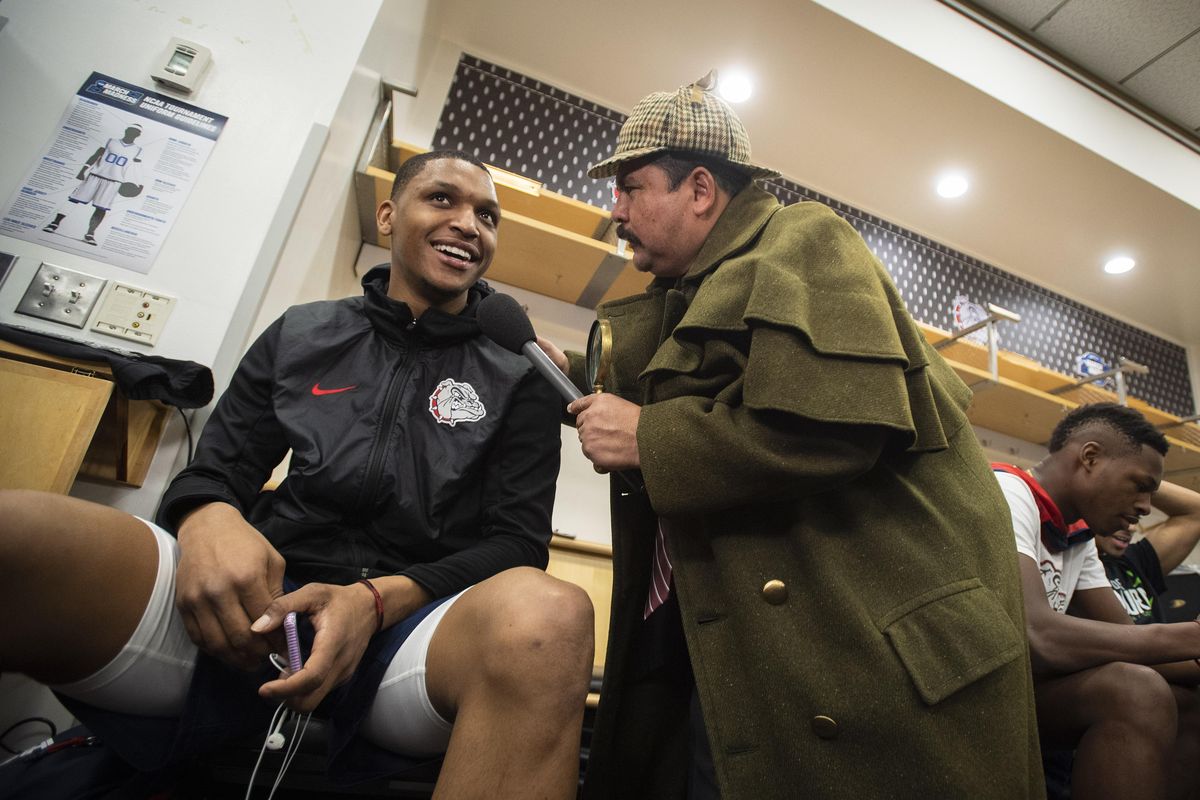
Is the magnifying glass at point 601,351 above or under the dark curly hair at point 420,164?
under

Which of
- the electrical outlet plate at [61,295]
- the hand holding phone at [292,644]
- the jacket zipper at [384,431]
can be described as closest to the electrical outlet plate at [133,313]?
the electrical outlet plate at [61,295]

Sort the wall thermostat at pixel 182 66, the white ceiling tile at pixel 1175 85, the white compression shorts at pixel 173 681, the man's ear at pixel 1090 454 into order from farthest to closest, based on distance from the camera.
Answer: the white ceiling tile at pixel 1175 85 → the man's ear at pixel 1090 454 → the wall thermostat at pixel 182 66 → the white compression shorts at pixel 173 681

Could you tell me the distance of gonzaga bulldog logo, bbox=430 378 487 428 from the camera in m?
1.05

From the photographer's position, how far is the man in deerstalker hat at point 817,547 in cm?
70

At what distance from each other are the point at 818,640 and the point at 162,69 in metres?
2.06

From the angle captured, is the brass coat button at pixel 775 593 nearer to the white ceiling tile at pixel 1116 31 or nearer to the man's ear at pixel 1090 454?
the man's ear at pixel 1090 454

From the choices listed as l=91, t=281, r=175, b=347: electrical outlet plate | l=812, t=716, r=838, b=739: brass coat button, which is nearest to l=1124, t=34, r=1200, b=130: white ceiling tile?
l=812, t=716, r=838, b=739: brass coat button

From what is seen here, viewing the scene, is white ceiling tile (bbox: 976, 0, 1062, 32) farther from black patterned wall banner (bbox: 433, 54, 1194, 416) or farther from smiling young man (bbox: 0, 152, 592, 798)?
smiling young man (bbox: 0, 152, 592, 798)

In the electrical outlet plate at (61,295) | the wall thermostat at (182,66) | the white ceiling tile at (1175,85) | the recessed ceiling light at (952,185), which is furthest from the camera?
the recessed ceiling light at (952,185)

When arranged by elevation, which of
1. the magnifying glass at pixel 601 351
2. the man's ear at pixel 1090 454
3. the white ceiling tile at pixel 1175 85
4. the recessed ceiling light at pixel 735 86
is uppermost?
the white ceiling tile at pixel 1175 85

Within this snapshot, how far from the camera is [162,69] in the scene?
1.52 meters

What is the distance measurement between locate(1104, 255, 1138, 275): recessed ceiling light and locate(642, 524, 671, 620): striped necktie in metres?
4.44

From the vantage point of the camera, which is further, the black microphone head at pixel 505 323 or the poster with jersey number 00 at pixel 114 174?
the poster with jersey number 00 at pixel 114 174

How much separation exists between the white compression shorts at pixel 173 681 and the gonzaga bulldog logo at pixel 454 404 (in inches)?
15.7
